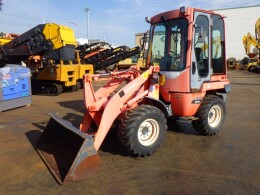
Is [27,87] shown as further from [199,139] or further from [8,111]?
[199,139]

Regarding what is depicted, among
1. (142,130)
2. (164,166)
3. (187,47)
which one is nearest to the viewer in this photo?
(164,166)

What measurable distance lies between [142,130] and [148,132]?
0.15 metres

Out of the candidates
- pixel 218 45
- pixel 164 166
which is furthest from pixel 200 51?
pixel 164 166

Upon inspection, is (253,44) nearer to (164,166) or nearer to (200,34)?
(200,34)

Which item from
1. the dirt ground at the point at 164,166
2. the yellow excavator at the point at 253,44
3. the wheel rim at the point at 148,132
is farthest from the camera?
the yellow excavator at the point at 253,44

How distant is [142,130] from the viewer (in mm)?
5199

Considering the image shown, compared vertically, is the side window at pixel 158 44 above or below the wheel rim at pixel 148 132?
above

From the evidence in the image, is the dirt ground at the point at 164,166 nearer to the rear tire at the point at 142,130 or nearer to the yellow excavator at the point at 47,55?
the rear tire at the point at 142,130

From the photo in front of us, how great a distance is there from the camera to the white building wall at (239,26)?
48.0 m

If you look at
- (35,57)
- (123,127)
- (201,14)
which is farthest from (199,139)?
(35,57)

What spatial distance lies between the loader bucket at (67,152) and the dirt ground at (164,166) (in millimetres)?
107

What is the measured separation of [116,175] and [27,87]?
6.63 m

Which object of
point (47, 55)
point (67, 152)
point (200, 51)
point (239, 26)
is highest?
point (239, 26)

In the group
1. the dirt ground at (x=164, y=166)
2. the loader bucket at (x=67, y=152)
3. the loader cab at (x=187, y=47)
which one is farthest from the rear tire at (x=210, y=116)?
the loader bucket at (x=67, y=152)
